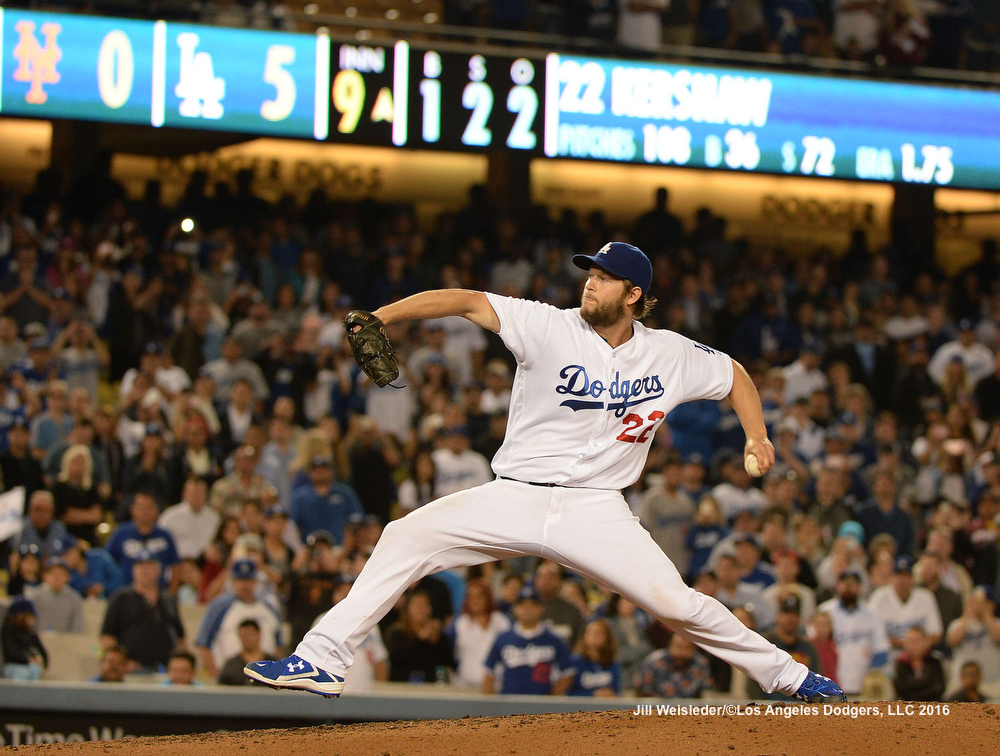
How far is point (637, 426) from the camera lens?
5.10m

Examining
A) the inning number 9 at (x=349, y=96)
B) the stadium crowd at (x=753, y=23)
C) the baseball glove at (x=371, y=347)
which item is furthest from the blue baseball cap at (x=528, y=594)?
the stadium crowd at (x=753, y=23)

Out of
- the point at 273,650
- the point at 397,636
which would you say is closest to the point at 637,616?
the point at 397,636

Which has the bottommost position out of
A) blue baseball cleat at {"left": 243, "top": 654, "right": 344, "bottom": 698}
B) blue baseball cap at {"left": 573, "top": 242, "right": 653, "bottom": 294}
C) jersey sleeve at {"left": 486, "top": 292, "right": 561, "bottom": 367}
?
blue baseball cleat at {"left": 243, "top": 654, "right": 344, "bottom": 698}

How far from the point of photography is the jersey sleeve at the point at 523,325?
16.2 feet

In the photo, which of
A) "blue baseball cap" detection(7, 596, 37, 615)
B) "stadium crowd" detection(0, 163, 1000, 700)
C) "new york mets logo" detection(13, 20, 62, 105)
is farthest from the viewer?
"new york mets logo" detection(13, 20, 62, 105)

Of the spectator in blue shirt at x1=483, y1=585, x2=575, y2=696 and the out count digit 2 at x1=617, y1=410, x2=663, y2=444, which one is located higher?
the out count digit 2 at x1=617, y1=410, x2=663, y2=444

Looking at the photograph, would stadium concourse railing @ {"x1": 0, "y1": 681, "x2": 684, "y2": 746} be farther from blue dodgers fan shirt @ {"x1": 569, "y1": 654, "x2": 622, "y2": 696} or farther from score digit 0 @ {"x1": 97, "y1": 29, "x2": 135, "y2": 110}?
score digit 0 @ {"x1": 97, "y1": 29, "x2": 135, "y2": 110}

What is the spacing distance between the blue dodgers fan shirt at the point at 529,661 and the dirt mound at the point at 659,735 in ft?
8.11

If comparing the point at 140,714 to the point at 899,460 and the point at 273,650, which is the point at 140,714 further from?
the point at 899,460

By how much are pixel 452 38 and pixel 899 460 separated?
6.25 meters

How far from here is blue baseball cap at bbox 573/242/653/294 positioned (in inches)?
196

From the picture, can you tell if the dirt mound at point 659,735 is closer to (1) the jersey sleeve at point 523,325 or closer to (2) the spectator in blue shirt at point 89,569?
(1) the jersey sleeve at point 523,325

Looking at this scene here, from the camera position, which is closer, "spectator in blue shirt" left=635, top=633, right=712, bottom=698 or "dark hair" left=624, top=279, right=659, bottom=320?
"dark hair" left=624, top=279, right=659, bottom=320

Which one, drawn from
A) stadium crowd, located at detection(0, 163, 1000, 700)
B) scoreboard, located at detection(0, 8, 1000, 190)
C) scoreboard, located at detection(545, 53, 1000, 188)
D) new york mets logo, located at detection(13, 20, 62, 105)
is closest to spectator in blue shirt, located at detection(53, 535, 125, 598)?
stadium crowd, located at detection(0, 163, 1000, 700)
